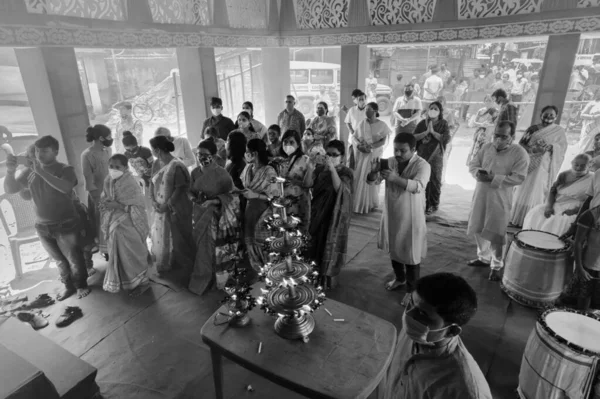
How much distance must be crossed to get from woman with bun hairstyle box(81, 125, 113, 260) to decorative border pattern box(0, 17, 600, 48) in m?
1.22

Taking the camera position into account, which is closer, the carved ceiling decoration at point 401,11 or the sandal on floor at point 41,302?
the sandal on floor at point 41,302

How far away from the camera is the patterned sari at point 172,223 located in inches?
183

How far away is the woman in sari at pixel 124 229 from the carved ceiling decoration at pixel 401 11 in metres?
5.62

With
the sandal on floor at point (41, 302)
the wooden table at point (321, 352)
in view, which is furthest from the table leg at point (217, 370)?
the sandal on floor at point (41, 302)

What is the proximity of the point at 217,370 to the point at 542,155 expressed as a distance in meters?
5.57

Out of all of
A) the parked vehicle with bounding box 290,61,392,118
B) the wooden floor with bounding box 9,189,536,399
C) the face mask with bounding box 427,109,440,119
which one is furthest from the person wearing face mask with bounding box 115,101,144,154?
the parked vehicle with bounding box 290,61,392,118

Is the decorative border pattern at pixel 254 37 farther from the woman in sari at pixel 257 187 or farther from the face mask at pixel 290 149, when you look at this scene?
the face mask at pixel 290 149

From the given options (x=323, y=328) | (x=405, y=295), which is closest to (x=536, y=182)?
(x=405, y=295)

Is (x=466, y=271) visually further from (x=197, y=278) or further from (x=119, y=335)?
(x=119, y=335)

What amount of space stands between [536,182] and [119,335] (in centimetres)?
619

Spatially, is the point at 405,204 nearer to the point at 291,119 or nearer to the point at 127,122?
the point at 291,119

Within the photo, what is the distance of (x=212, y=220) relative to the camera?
4555 mm

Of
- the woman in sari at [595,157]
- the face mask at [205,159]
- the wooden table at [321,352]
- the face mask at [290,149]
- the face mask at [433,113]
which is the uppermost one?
the face mask at [433,113]

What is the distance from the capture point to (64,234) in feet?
14.6
